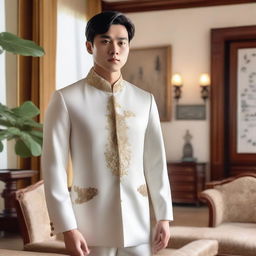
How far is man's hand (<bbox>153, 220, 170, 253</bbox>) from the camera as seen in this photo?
1654 millimetres

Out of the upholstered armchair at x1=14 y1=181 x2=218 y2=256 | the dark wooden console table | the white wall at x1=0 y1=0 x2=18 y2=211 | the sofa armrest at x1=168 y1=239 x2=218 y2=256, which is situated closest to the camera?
the sofa armrest at x1=168 y1=239 x2=218 y2=256

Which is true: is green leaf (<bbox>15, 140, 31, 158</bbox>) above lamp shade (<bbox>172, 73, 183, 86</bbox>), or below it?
below

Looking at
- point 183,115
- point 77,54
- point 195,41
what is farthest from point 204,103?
point 77,54

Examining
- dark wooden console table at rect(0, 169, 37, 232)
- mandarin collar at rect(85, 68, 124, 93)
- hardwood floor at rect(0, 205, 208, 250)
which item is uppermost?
mandarin collar at rect(85, 68, 124, 93)

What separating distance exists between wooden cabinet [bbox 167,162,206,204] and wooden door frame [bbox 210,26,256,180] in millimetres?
240

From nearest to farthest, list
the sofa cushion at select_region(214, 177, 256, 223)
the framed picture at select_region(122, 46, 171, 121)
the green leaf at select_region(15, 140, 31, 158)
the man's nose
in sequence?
1. the man's nose
2. the green leaf at select_region(15, 140, 31, 158)
3. the sofa cushion at select_region(214, 177, 256, 223)
4. the framed picture at select_region(122, 46, 171, 121)

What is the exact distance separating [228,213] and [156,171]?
2876 millimetres

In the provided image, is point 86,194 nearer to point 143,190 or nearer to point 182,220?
point 143,190

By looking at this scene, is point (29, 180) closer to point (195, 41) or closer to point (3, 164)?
point (3, 164)

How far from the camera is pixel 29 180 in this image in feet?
21.3

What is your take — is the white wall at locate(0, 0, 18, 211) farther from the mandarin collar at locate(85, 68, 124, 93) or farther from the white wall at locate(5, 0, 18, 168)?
the mandarin collar at locate(85, 68, 124, 93)

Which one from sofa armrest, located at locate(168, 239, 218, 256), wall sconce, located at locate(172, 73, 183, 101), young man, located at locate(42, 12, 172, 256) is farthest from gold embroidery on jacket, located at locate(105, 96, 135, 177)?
wall sconce, located at locate(172, 73, 183, 101)

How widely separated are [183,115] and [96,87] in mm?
6568

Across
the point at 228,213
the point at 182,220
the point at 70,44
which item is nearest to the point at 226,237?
the point at 228,213
